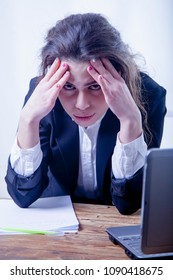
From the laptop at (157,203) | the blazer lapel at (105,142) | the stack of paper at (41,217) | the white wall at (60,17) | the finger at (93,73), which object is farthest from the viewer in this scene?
the white wall at (60,17)

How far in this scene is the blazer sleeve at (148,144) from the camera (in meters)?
0.95

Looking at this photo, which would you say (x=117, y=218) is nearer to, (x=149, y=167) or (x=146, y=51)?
(x=149, y=167)

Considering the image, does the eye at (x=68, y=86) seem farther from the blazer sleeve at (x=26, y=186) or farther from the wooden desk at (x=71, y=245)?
the wooden desk at (x=71, y=245)

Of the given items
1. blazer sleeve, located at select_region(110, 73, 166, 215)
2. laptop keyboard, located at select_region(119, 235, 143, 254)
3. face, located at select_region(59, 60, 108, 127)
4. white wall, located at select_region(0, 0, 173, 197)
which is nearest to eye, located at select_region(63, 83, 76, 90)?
face, located at select_region(59, 60, 108, 127)

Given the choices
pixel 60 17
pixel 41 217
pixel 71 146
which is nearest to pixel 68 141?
pixel 71 146

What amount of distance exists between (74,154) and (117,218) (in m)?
0.29

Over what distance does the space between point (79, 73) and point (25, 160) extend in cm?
26

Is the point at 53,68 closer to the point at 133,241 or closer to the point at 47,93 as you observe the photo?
the point at 47,93

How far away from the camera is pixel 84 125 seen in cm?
106

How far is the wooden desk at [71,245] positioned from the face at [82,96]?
29 cm

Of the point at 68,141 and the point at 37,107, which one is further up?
the point at 37,107

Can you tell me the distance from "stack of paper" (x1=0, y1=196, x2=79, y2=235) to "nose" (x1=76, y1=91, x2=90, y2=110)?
0.24 m

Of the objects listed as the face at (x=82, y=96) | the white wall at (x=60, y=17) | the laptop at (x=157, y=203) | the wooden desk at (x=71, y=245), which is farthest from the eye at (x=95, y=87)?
the white wall at (x=60, y=17)
